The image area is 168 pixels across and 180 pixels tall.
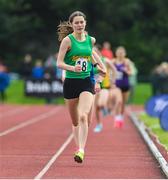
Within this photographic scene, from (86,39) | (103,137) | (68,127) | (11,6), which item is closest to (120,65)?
(68,127)

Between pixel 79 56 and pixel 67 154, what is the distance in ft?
7.78

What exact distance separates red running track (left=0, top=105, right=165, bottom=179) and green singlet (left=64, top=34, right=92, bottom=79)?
1307 mm

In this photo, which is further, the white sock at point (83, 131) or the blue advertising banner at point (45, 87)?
the blue advertising banner at point (45, 87)

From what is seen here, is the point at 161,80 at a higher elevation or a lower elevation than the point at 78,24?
lower

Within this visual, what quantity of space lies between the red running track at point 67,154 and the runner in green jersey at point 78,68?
700 mm

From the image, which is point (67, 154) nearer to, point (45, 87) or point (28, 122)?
point (28, 122)

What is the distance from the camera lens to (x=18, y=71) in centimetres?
5266

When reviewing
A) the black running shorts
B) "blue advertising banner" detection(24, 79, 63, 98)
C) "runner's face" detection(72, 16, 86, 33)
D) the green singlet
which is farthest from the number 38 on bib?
"blue advertising banner" detection(24, 79, 63, 98)

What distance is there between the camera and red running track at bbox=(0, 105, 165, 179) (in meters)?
11.1

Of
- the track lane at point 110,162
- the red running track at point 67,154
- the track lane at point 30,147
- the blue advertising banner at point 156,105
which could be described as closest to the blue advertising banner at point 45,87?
the blue advertising banner at point 156,105

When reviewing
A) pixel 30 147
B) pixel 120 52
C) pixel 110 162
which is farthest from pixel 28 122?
pixel 110 162

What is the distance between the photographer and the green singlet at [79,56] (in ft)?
39.2

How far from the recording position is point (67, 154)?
13766 mm

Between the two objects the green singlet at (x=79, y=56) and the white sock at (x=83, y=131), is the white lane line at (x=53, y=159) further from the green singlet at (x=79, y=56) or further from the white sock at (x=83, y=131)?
the green singlet at (x=79, y=56)
